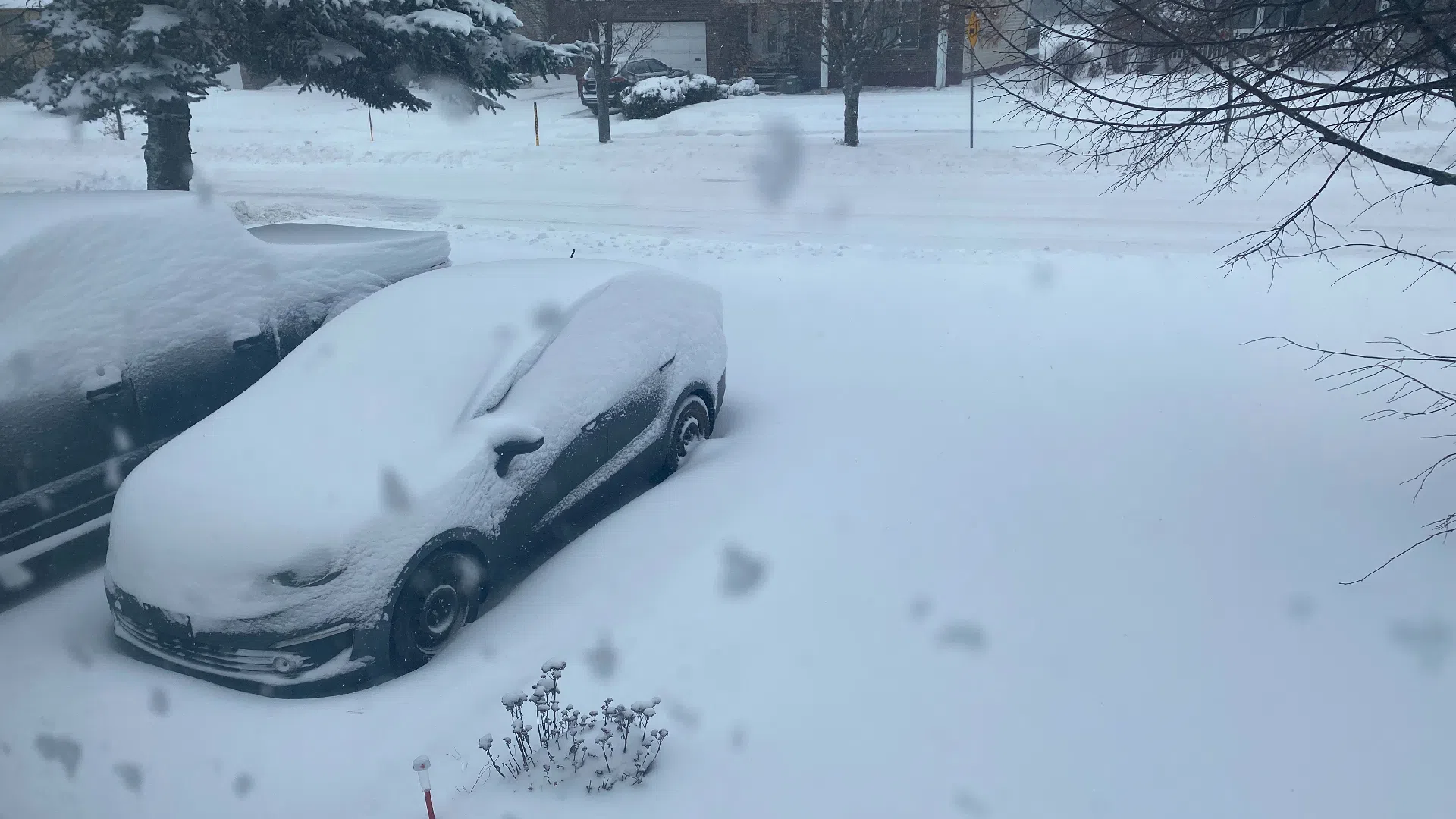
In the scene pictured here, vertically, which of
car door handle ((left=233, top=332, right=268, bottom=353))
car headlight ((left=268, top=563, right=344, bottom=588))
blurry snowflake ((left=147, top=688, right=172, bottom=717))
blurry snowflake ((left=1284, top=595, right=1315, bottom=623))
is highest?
car door handle ((left=233, top=332, right=268, bottom=353))

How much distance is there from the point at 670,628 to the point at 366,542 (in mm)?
1344

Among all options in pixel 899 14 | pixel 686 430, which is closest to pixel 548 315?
pixel 686 430

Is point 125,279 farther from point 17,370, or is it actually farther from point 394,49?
point 394,49

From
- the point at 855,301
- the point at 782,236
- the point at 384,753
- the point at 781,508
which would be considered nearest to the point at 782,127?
the point at 782,236

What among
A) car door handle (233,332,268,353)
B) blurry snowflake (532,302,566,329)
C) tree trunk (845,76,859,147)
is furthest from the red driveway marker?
tree trunk (845,76,859,147)

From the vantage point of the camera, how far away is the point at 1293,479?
5457 millimetres

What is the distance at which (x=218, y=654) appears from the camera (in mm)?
4250

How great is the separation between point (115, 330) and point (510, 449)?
252 cm

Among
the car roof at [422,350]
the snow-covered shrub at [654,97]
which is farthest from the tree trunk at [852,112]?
the car roof at [422,350]

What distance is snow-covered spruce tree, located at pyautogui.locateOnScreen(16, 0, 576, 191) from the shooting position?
10.4 meters

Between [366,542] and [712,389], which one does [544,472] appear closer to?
[366,542]

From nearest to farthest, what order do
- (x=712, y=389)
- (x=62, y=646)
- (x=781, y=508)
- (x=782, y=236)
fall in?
(x=62, y=646)
(x=781, y=508)
(x=712, y=389)
(x=782, y=236)

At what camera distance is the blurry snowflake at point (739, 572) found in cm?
461

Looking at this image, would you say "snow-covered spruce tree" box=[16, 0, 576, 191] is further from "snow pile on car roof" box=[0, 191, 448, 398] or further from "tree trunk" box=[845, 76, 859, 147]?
"tree trunk" box=[845, 76, 859, 147]
